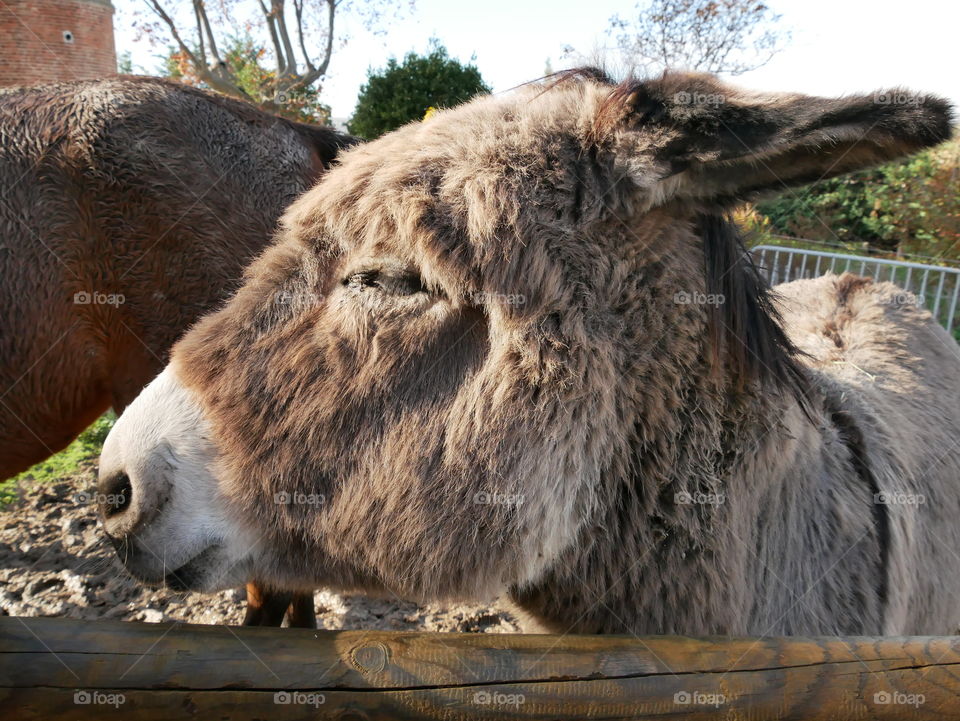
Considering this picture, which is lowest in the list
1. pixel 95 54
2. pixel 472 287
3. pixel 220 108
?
pixel 472 287

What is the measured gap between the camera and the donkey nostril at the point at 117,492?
167 cm

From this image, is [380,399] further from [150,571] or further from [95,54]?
[95,54]

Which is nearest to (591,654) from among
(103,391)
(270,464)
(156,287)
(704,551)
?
(704,551)

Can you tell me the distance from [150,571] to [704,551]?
1482 mm

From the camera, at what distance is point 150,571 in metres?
1.67

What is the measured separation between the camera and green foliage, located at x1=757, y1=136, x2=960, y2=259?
40.8 feet

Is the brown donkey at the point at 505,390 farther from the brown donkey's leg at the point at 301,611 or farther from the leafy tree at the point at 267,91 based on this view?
the leafy tree at the point at 267,91

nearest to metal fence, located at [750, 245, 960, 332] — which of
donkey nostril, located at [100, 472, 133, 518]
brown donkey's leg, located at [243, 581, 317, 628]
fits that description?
brown donkey's leg, located at [243, 581, 317, 628]

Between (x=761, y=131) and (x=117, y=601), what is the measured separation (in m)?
4.46

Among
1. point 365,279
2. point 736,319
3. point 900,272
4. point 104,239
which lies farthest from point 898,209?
point 365,279

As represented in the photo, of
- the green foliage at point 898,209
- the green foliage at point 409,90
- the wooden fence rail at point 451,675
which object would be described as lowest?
the wooden fence rail at point 451,675

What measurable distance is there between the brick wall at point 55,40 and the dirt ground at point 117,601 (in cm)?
1642

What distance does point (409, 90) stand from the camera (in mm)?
12820

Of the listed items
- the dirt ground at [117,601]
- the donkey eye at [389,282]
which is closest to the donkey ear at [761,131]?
the donkey eye at [389,282]
